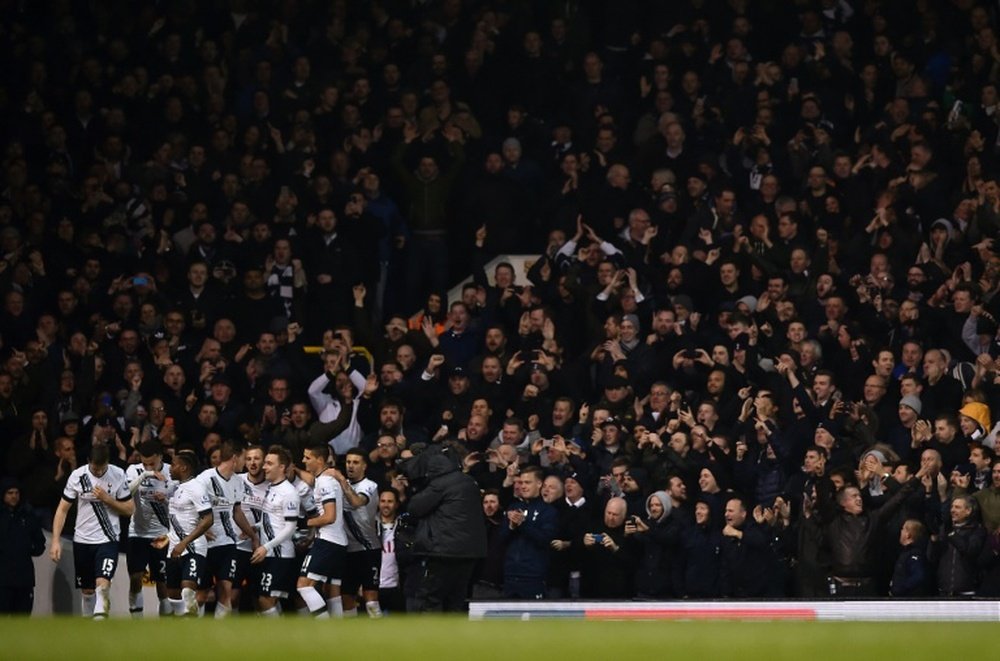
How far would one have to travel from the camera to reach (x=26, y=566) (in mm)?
19172

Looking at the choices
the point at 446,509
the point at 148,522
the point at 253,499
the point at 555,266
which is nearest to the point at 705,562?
the point at 446,509

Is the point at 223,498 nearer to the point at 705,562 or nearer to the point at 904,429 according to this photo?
the point at 705,562

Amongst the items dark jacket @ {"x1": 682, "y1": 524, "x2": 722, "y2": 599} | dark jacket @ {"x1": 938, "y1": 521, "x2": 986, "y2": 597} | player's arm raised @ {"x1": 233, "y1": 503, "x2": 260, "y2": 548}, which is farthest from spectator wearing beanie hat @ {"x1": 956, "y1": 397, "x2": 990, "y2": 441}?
player's arm raised @ {"x1": 233, "y1": 503, "x2": 260, "y2": 548}

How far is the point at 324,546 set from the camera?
58.8 ft

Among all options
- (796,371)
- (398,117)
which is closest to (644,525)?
(796,371)

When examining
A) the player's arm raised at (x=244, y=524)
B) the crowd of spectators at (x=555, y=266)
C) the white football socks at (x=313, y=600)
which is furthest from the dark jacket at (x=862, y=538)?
the player's arm raised at (x=244, y=524)

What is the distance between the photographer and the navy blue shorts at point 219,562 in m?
18.7

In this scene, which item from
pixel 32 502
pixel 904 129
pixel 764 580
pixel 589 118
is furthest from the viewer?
pixel 589 118

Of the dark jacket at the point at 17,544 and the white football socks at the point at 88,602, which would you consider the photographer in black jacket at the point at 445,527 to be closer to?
the white football socks at the point at 88,602

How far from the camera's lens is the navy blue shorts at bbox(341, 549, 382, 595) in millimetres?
18484

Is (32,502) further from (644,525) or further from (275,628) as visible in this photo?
(275,628)

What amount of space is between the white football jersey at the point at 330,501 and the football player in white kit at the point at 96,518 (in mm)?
2105

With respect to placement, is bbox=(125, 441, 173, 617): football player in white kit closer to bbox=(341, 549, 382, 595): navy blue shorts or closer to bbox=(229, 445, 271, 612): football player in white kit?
bbox=(229, 445, 271, 612): football player in white kit

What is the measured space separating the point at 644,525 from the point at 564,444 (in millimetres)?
1279
